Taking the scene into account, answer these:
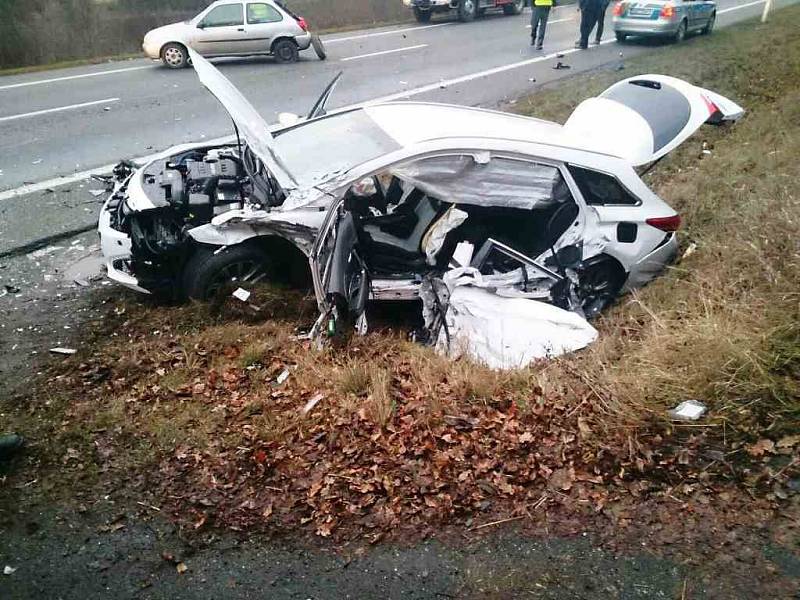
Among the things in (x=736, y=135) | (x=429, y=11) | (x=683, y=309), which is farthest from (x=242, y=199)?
(x=429, y=11)

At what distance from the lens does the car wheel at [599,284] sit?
5.68 m

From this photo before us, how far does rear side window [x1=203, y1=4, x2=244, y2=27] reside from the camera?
582 inches

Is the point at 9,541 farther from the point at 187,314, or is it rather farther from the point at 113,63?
the point at 113,63

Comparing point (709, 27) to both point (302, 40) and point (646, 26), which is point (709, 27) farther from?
point (302, 40)

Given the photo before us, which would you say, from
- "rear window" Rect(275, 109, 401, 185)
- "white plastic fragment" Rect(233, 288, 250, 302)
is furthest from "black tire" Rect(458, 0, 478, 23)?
"white plastic fragment" Rect(233, 288, 250, 302)

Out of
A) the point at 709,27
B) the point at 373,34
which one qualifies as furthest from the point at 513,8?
the point at 709,27

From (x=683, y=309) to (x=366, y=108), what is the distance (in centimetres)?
302

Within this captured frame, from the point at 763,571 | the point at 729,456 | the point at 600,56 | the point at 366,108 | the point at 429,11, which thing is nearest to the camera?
the point at 763,571

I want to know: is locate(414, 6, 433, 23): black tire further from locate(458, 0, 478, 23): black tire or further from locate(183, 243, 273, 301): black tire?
locate(183, 243, 273, 301): black tire

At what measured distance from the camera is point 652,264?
5.94 meters

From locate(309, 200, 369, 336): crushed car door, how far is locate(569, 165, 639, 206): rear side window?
70.7 inches

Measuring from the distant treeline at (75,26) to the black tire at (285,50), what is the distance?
626cm

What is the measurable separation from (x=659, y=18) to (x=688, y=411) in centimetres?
1539

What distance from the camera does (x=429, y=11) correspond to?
22641 millimetres
